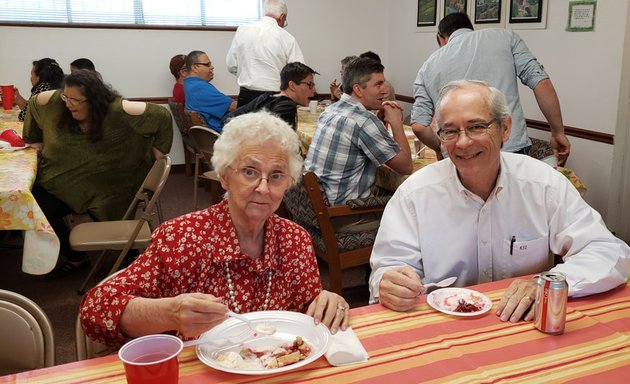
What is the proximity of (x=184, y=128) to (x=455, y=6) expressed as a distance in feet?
9.82

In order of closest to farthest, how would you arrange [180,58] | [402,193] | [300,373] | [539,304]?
[300,373] < [539,304] < [402,193] < [180,58]

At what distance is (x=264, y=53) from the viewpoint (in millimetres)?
5285

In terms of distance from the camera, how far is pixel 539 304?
4.29 ft

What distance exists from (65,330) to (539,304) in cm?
251

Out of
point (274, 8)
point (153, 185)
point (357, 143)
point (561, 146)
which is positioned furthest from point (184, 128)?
point (561, 146)

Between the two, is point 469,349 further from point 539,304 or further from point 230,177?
point 230,177

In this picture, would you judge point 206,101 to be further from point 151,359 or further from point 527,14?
point 151,359

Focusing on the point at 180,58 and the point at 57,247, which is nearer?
the point at 57,247

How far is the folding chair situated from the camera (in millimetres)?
2939

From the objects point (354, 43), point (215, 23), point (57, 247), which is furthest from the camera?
point (354, 43)

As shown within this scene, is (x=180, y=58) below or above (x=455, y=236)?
above

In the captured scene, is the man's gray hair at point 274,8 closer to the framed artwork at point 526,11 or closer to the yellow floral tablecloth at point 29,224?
the framed artwork at point 526,11

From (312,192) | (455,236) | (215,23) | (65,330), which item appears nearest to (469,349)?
(455,236)

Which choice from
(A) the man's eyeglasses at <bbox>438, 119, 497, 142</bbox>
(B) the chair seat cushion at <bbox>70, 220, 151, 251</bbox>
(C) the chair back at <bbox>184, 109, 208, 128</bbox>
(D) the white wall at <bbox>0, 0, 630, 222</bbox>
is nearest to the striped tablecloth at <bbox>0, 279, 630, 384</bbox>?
(A) the man's eyeglasses at <bbox>438, 119, 497, 142</bbox>
